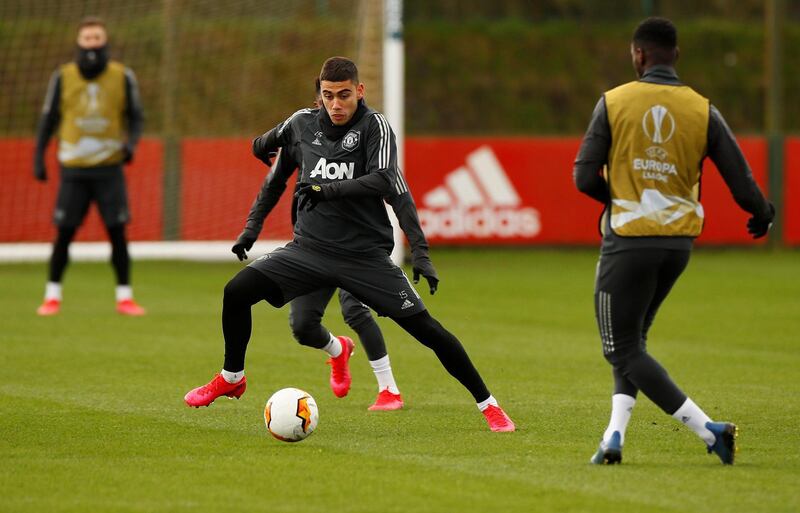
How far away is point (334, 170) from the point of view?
7.34 metres

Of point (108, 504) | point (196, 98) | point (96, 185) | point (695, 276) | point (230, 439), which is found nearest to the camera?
point (108, 504)

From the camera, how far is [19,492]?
5.87 meters

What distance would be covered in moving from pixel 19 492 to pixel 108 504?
1.50ft

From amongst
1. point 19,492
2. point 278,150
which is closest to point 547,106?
point 278,150

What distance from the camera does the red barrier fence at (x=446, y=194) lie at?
19.0 m

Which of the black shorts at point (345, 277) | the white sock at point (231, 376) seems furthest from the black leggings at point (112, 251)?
the black shorts at point (345, 277)

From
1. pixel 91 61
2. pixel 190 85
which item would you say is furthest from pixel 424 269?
pixel 190 85

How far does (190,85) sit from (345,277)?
1339 centimetres

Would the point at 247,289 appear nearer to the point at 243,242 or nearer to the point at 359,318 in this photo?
the point at 243,242

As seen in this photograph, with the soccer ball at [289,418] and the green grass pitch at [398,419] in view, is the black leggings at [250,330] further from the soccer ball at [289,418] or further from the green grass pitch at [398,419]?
the soccer ball at [289,418]

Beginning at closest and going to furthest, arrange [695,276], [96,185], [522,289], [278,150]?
[278,150]
[96,185]
[522,289]
[695,276]

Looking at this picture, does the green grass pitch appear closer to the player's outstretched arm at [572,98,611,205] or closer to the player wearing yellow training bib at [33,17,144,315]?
the player wearing yellow training bib at [33,17,144,315]

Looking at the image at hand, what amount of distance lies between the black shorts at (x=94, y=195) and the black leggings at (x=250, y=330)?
19.1 ft

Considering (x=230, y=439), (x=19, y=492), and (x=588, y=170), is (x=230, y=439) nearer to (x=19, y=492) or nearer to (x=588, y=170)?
(x=19, y=492)
